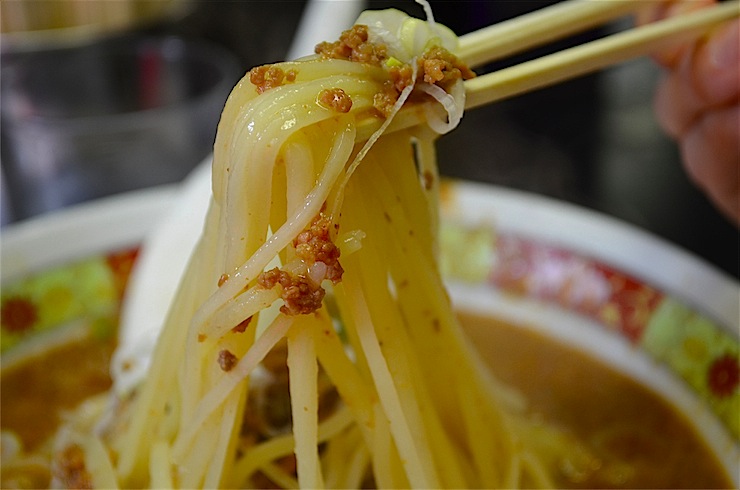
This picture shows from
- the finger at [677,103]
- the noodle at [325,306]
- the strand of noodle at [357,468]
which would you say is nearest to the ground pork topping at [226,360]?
the noodle at [325,306]

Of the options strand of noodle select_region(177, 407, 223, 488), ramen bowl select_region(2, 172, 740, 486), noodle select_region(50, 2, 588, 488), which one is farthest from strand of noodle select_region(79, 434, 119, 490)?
ramen bowl select_region(2, 172, 740, 486)

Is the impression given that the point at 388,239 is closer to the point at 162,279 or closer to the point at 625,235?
the point at 162,279

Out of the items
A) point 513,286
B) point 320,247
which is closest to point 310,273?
point 320,247

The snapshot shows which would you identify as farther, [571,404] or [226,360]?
[571,404]

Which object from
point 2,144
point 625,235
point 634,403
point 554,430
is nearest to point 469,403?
point 554,430

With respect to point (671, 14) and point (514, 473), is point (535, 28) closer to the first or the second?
point (671, 14)

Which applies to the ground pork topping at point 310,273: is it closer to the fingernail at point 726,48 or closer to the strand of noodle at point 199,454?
the strand of noodle at point 199,454
